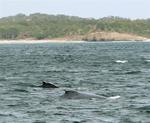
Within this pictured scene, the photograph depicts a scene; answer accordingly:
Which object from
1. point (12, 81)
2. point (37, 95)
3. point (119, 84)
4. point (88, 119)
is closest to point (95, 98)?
point (37, 95)

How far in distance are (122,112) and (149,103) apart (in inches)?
154

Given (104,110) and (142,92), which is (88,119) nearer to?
(104,110)

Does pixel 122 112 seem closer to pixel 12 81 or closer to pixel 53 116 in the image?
pixel 53 116

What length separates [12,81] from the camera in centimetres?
5275

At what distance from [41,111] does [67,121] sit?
319 cm

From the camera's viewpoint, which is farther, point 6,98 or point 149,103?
point 6,98

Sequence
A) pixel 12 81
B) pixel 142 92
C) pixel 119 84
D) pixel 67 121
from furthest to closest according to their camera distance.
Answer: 1. pixel 12 81
2. pixel 119 84
3. pixel 142 92
4. pixel 67 121

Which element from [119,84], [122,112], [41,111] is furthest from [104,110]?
[119,84]

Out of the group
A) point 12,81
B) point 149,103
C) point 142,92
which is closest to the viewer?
point 149,103

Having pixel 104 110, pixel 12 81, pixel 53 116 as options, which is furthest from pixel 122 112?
pixel 12 81

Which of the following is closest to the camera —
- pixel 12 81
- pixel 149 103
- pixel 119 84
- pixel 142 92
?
pixel 149 103

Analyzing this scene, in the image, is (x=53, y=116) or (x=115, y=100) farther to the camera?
(x=115, y=100)

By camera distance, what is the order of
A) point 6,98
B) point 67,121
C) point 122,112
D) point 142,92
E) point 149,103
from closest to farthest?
point 67,121 < point 122,112 < point 149,103 < point 6,98 < point 142,92

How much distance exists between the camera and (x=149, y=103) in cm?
3569
